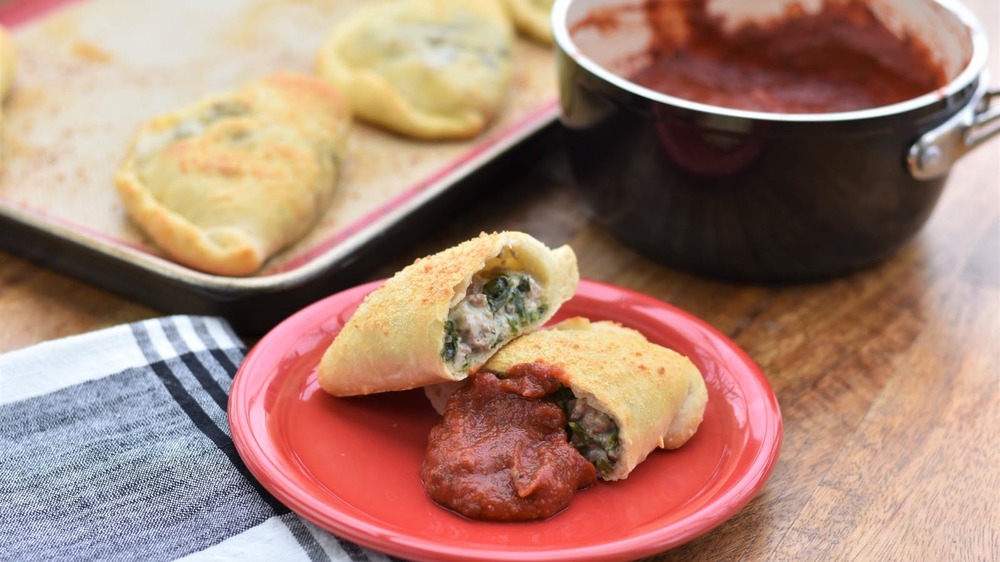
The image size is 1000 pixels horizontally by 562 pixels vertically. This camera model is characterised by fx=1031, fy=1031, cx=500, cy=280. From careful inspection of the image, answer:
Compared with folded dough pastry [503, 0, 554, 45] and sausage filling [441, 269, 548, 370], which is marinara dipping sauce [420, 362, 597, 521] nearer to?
sausage filling [441, 269, 548, 370]

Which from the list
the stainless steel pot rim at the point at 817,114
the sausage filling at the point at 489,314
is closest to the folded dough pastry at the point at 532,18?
the stainless steel pot rim at the point at 817,114

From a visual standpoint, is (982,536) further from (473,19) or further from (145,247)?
(473,19)

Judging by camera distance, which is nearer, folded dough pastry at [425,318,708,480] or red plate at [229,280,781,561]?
red plate at [229,280,781,561]

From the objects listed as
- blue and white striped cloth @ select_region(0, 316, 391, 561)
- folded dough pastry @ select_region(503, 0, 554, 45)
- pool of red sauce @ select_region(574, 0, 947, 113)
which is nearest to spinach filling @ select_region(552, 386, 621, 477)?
blue and white striped cloth @ select_region(0, 316, 391, 561)

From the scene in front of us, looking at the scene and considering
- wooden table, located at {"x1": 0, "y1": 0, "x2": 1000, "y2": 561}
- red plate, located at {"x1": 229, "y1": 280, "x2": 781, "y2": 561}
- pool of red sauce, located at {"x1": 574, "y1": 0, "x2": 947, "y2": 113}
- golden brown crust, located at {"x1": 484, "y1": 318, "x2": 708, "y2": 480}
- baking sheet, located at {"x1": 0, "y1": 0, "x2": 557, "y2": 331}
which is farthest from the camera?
pool of red sauce, located at {"x1": 574, "y1": 0, "x2": 947, "y2": 113}

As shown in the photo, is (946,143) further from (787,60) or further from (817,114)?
(787,60)

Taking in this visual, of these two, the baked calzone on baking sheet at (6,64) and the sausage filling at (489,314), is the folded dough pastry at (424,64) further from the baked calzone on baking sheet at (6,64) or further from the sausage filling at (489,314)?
the sausage filling at (489,314)
